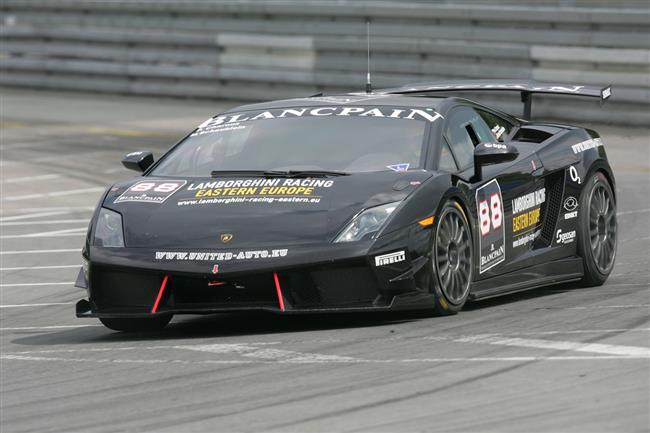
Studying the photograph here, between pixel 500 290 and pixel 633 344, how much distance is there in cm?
199

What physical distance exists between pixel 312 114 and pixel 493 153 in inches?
46.3

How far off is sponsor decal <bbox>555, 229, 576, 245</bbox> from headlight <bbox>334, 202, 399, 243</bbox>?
208 cm


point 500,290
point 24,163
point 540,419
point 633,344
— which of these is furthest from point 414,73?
point 540,419

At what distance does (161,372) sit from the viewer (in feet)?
21.7

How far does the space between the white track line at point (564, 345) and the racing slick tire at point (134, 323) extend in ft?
6.48

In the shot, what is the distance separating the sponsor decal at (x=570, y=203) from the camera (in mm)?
9453

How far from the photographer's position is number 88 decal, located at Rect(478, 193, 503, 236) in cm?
841

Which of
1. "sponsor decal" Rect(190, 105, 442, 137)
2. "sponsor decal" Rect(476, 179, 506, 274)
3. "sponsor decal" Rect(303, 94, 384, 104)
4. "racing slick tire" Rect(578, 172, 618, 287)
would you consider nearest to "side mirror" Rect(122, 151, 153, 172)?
"sponsor decal" Rect(190, 105, 442, 137)

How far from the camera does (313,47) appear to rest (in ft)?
74.7

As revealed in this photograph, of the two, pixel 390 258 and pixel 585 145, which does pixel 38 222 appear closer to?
pixel 585 145

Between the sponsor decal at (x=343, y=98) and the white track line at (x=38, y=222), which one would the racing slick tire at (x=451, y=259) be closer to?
the sponsor decal at (x=343, y=98)

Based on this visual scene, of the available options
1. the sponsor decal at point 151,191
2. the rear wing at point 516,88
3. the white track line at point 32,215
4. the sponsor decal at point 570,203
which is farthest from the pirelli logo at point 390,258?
the white track line at point 32,215

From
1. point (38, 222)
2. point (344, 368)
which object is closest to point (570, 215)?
point (344, 368)

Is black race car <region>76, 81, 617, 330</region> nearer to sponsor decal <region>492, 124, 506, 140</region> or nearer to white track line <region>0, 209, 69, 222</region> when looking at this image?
sponsor decal <region>492, 124, 506, 140</region>
